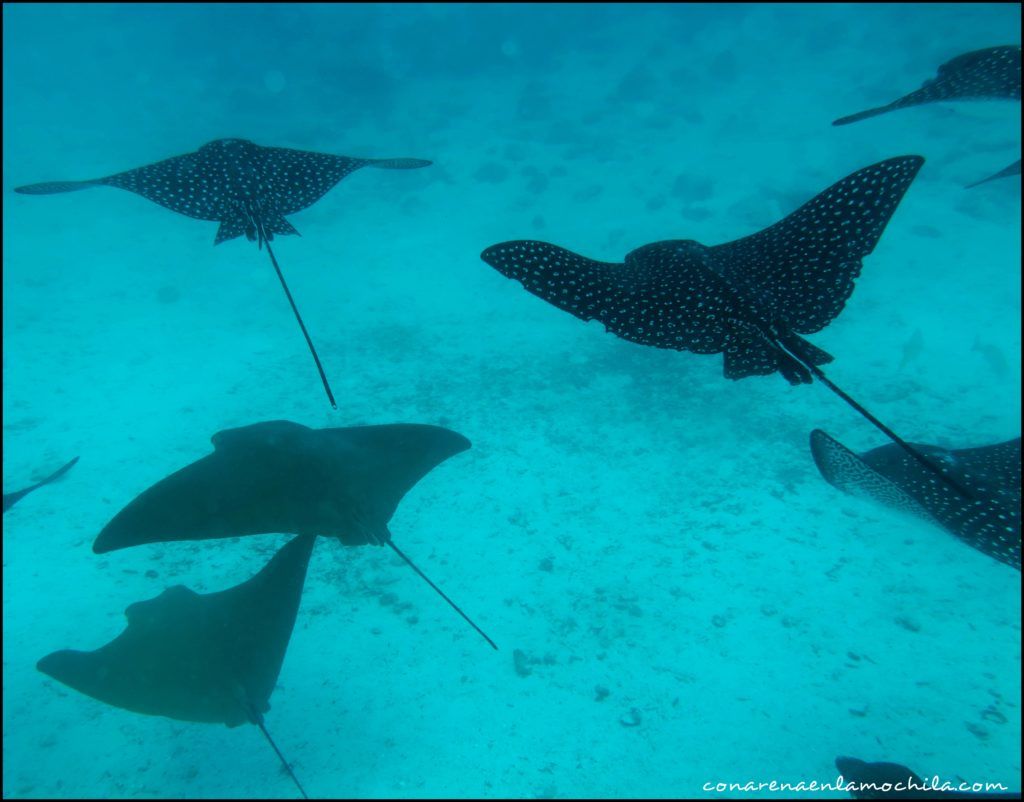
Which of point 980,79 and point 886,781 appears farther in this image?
point 980,79

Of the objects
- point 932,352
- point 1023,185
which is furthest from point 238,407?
point 1023,185

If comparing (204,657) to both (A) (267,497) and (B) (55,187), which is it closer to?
(A) (267,497)

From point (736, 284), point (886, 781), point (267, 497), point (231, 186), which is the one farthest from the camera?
point (231, 186)

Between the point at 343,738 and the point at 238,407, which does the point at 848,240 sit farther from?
the point at 238,407

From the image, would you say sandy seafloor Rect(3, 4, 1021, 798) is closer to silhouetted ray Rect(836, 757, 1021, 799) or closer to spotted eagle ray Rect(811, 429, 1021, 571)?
silhouetted ray Rect(836, 757, 1021, 799)

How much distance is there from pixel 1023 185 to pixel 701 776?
1523 centimetres

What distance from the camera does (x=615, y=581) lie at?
18.5 feet

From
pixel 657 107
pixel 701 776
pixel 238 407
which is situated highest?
pixel 657 107

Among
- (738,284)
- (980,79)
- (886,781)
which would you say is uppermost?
(980,79)

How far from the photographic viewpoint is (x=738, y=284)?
163 inches

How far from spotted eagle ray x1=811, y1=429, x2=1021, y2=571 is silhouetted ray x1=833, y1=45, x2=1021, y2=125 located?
4009mm

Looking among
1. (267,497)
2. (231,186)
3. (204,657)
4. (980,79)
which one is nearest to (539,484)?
(267,497)

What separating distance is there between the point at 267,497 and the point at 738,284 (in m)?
4.37

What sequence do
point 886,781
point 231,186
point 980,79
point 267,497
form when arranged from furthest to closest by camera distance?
point 980,79 → point 231,186 → point 267,497 → point 886,781
